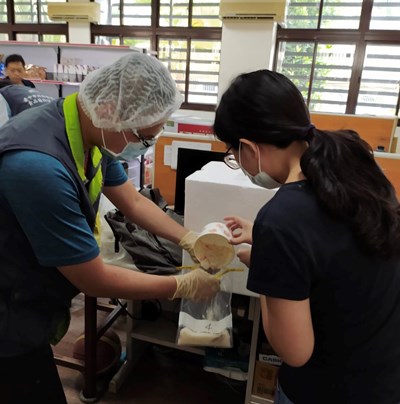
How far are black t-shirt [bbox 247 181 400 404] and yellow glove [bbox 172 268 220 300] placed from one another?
42 cm

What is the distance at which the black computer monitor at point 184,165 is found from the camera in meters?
1.99

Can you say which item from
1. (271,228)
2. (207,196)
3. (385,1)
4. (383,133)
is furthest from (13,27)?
(271,228)

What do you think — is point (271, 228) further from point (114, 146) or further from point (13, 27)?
point (13, 27)

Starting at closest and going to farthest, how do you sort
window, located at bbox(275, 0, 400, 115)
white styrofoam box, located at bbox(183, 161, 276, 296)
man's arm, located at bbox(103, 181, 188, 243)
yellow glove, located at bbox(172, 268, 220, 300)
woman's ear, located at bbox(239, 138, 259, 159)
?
woman's ear, located at bbox(239, 138, 259, 159)
yellow glove, located at bbox(172, 268, 220, 300)
white styrofoam box, located at bbox(183, 161, 276, 296)
man's arm, located at bbox(103, 181, 188, 243)
window, located at bbox(275, 0, 400, 115)

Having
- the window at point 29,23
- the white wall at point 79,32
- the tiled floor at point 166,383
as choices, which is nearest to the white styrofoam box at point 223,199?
the tiled floor at point 166,383

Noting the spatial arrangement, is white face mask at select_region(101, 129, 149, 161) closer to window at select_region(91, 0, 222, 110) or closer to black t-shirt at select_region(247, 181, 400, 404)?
black t-shirt at select_region(247, 181, 400, 404)

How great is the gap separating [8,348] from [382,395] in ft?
3.03

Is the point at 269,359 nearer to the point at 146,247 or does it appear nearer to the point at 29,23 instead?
the point at 146,247

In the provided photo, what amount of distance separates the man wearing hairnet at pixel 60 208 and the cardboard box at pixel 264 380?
74 centimetres

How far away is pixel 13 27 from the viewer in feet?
23.3

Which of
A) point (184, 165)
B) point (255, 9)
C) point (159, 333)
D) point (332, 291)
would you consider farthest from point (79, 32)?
point (332, 291)

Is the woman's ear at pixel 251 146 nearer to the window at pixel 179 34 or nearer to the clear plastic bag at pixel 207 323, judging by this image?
the clear plastic bag at pixel 207 323

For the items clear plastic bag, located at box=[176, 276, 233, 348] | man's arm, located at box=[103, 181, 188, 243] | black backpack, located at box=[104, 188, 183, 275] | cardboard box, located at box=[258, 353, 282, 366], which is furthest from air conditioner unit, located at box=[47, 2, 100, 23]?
cardboard box, located at box=[258, 353, 282, 366]

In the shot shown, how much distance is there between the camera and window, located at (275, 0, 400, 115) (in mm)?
5508
